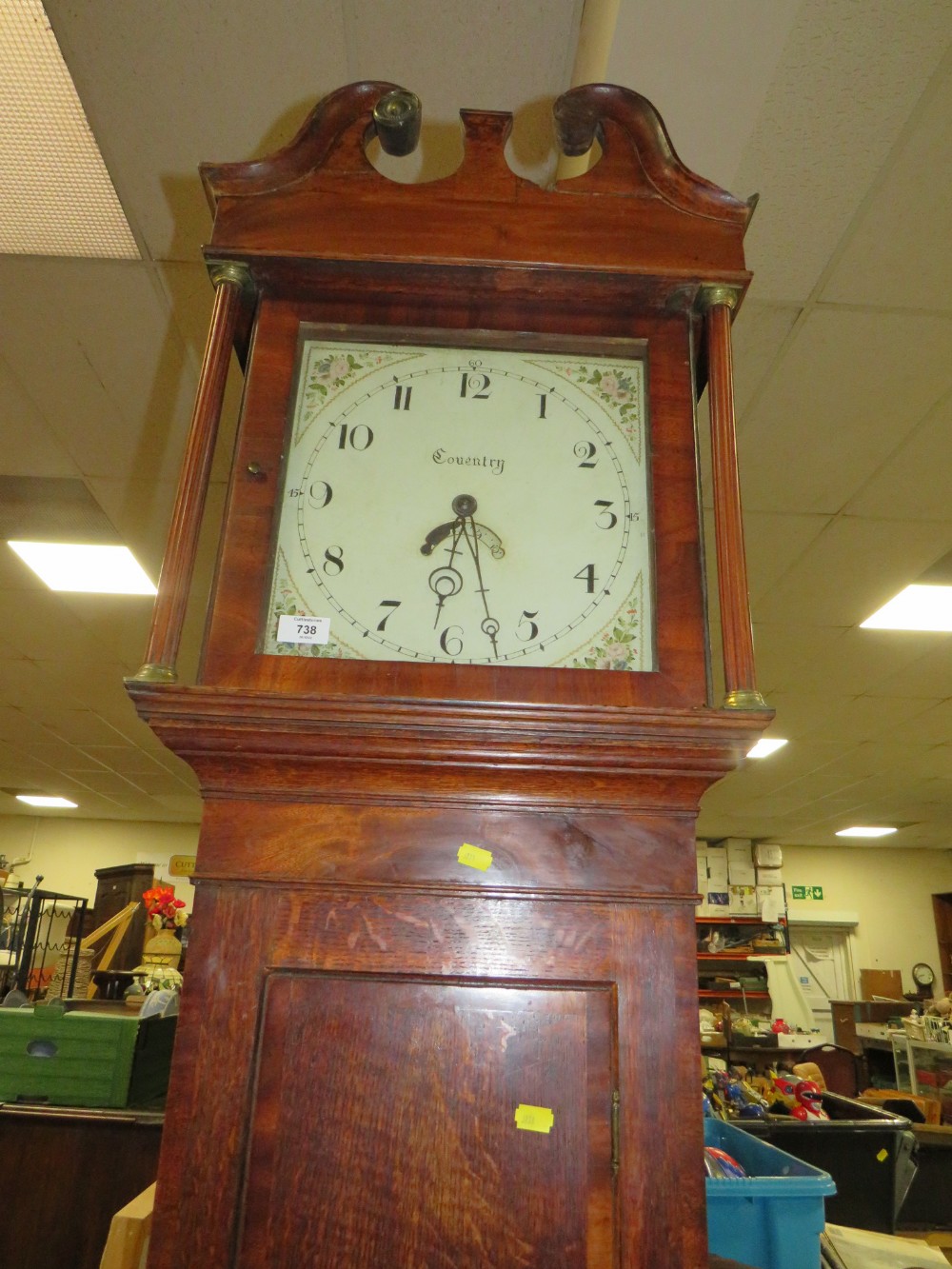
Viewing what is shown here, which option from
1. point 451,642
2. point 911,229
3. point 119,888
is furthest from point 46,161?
point 119,888

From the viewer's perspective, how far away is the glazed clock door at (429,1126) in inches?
23.4

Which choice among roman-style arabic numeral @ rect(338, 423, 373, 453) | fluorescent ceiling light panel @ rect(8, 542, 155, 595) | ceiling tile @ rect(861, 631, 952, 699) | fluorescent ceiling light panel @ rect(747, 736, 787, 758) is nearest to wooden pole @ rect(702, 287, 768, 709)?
roman-style arabic numeral @ rect(338, 423, 373, 453)

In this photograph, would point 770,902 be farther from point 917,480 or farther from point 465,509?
point 465,509

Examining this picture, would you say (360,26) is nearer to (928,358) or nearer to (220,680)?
(220,680)

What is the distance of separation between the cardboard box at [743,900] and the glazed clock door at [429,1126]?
9.40 meters

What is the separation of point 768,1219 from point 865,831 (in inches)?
349

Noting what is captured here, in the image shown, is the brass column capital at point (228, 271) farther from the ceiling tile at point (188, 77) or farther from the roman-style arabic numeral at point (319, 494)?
the ceiling tile at point (188, 77)

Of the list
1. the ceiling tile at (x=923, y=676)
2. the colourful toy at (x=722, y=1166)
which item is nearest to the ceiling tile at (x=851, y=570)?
the ceiling tile at (x=923, y=676)

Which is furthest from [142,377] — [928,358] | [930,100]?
[928,358]

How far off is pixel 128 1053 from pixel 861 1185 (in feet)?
8.45

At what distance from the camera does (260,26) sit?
161 cm

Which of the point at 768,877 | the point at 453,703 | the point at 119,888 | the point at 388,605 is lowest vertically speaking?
the point at 453,703

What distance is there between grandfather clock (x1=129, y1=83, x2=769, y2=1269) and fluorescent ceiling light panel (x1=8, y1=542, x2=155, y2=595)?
10.8 ft

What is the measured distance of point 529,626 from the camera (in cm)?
75
